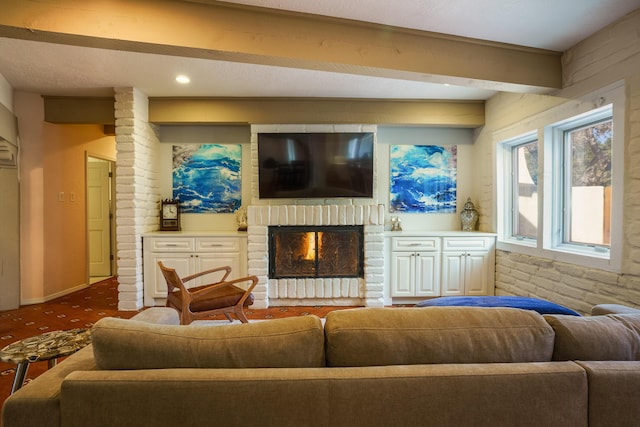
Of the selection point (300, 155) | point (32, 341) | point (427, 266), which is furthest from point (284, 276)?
point (32, 341)

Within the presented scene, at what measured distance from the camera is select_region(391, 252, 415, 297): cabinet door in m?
4.04

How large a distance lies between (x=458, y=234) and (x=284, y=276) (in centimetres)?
212

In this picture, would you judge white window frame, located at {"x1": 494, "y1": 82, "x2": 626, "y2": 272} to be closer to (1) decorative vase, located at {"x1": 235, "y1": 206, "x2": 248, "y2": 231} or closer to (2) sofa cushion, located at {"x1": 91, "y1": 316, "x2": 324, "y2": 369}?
(2) sofa cushion, located at {"x1": 91, "y1": 316, "x2": 324, "y2": 369}

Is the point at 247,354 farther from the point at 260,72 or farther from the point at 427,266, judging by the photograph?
the point at 427,266

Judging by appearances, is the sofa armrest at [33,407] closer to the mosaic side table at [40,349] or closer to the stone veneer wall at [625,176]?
the mosaic side table at [40,349]

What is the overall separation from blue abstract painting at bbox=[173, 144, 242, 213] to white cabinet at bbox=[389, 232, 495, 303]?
2168mm

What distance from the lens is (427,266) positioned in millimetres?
4027

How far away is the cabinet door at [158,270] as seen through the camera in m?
3.92

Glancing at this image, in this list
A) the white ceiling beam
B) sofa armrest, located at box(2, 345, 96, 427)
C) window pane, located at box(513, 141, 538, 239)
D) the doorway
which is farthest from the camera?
the doorway

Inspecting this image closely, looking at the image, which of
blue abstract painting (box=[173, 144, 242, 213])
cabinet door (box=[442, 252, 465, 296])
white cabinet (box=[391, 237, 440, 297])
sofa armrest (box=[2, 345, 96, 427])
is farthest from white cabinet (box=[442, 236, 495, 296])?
sofa armrest (box=[2, 345, 96, 427])

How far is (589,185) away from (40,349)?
3.83m

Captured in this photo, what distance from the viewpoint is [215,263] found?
156 inches

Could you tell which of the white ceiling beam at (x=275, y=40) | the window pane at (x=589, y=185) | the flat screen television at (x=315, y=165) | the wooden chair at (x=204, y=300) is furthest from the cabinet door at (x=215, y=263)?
the window pane at (x=589, y=185)

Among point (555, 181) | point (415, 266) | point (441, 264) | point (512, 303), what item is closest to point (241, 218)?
point (415, 266)
